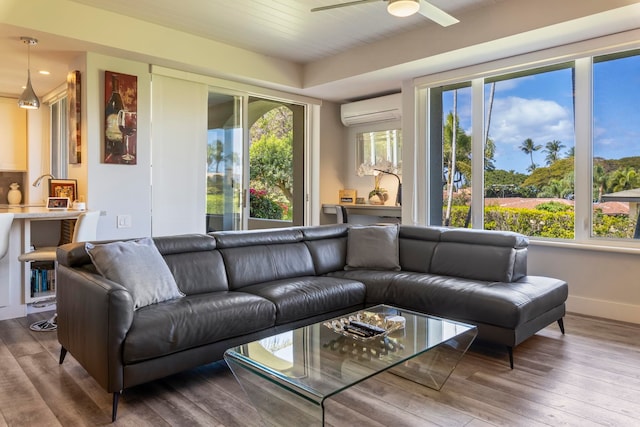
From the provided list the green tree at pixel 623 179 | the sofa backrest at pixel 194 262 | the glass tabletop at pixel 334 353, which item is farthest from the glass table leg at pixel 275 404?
the green tree at pixel 623 179

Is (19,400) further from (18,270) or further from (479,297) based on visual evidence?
(479,297)

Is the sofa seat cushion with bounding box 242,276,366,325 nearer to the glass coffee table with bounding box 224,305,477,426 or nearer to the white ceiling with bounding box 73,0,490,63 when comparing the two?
the glass coffee table with bounding box 224,305,477,426

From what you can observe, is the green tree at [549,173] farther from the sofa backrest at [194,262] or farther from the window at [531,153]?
the sofa backrest at [194,262]

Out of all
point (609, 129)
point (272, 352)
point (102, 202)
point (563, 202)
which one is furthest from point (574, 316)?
point (102, 202)

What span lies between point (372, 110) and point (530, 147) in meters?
2.22

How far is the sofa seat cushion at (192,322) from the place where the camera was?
222cm

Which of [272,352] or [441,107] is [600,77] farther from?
[272,352]

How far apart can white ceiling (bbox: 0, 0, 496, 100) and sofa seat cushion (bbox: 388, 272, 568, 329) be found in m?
2.29

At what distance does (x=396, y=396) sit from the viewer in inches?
93.9

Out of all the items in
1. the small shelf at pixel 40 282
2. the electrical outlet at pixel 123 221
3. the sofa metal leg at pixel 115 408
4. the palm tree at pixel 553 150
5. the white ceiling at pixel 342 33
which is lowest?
the sofa metal leg at pixel 115 408

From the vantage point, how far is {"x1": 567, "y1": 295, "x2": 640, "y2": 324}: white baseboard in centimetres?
375

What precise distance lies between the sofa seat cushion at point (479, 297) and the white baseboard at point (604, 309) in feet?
3.04

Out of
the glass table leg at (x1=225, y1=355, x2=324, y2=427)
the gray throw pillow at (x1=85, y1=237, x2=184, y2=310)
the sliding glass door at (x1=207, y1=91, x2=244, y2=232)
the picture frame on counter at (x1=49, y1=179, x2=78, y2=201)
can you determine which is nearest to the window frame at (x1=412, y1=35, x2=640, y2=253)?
the sliding glass door at (x1=207, y1=91, x2=244, y2=232)

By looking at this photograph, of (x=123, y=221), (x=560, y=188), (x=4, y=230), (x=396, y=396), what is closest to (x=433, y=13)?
(x=560, y=188)
